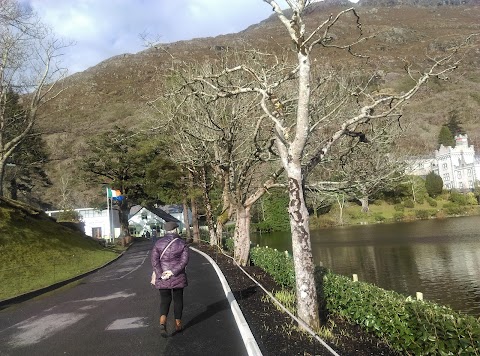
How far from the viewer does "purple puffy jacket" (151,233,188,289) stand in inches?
281

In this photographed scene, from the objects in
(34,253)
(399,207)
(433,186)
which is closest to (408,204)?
(399,207)

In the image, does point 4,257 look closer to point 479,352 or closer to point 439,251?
point 479,352

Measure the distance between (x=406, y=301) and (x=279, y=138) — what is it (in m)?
3.81

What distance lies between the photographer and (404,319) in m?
7.28

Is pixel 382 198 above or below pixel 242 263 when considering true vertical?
above

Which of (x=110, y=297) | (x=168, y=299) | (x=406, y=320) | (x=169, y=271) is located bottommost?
(x=406, y=320)

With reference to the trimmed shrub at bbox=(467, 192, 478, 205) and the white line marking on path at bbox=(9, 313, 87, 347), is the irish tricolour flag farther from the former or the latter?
the trimmed shrub at bbox=(467, 192, 478, 205)

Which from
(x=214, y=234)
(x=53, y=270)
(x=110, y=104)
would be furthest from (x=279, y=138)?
(x=110, y=104)

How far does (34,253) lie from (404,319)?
62.6 ft

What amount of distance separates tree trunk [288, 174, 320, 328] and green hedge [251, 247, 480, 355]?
47.3 inches

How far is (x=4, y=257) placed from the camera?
19.8 meters

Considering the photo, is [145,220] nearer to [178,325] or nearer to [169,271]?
[178,325]

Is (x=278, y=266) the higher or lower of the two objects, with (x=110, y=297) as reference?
higher

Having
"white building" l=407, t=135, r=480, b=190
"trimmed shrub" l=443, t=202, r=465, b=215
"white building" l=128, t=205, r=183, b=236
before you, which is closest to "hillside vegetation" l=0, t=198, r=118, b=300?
"white building" l=128, t=205, r=183, b=236
